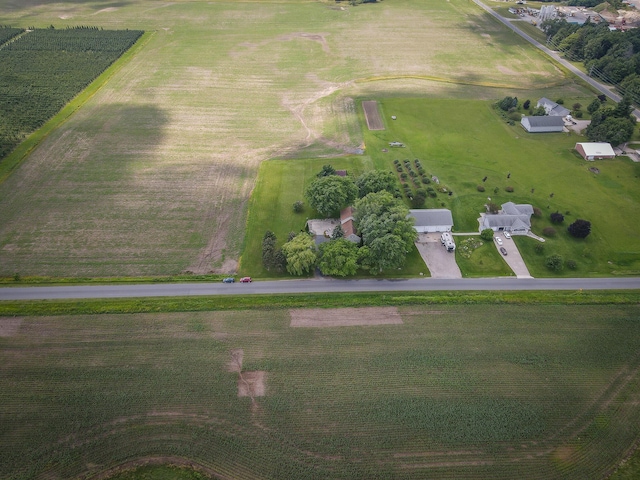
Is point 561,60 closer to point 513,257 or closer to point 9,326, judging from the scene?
point 513,257

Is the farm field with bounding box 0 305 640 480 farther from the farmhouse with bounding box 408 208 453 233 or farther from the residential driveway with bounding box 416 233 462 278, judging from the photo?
the farmhouse with bounding box 408 208 453 233

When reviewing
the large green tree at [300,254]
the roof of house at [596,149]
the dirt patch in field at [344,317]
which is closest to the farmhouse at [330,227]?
the large green tree at [300,254]

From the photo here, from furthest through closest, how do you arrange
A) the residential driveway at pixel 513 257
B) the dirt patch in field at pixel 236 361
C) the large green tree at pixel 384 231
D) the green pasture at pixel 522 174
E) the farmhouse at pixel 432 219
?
1. the farmhouse at pixel 432 219
2. the green pasture at pixel 522 174
3. the residential driveway at pixel 513 257
4. the large green tree at pixel 384 231
5. the dirt patch in field at pixel 236 361

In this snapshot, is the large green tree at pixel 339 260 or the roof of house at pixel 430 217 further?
the roof of house at pixel 430 217

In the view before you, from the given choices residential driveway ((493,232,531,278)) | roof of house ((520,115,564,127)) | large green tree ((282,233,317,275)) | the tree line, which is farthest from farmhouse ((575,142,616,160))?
large green tree ((282,233,317,275))

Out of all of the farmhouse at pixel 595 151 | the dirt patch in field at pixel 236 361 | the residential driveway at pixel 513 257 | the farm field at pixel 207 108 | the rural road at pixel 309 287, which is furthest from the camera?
the farmhouse at pixel 595 151

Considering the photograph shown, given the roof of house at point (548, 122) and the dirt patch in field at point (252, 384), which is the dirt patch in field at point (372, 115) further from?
the dirt patch in field at point (252, 384)

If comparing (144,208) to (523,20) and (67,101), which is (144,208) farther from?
(523,20)
